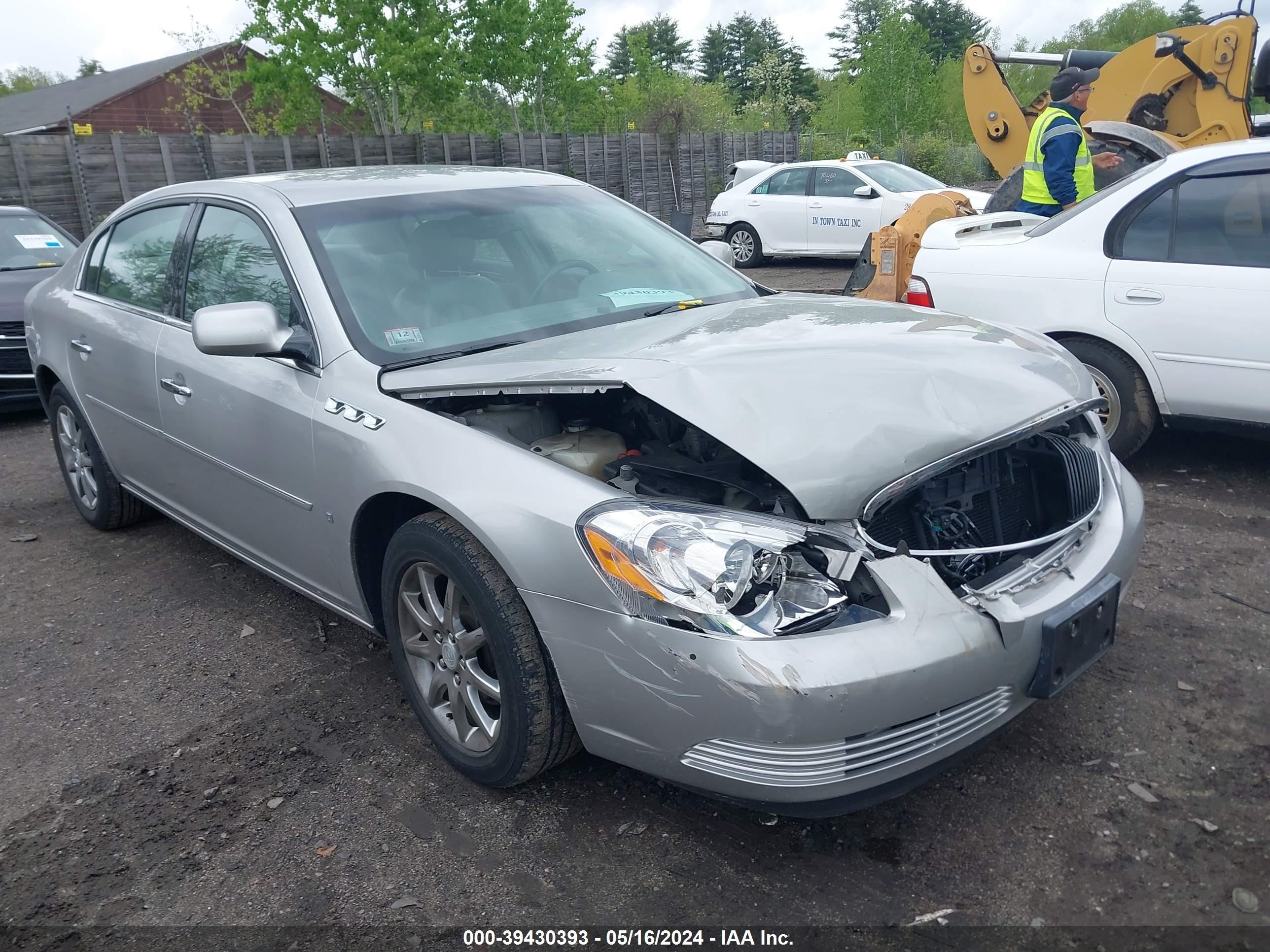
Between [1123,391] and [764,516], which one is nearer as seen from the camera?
[764,516]

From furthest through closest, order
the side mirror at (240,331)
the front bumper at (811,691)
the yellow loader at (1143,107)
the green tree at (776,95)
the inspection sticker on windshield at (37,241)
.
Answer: the green tree at (776,95)
the inspection sticker on windshield at (37,241)
the yellow loader at (1143,107)
the side mirror at (240,331)
the front bumper at (811,691)

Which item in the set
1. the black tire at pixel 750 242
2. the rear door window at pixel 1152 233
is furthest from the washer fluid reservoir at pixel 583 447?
the black tire at pixel 750 242

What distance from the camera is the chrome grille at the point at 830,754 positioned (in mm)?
2176

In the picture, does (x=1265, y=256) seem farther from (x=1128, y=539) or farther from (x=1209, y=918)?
(x=1209, y=918)

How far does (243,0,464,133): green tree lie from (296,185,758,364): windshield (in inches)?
850

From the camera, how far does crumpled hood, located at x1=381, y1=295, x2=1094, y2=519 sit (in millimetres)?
2391

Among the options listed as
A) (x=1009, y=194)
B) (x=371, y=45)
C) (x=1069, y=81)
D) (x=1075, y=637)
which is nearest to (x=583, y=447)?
(x=1075, y=637)

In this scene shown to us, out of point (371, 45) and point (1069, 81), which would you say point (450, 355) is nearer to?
point (1069, 81)

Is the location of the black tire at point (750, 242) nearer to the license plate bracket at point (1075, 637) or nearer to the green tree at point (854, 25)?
the license plate bracket at point (1075, 637)

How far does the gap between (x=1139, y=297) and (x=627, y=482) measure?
3380 mm

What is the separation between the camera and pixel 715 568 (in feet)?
7.35

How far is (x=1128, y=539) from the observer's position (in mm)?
2842

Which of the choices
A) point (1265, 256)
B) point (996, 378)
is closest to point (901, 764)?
point (996, 378)

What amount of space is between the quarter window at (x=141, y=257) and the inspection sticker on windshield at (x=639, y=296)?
1.86m
